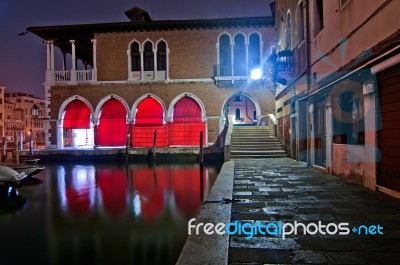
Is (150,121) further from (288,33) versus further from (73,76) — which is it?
(288,33)

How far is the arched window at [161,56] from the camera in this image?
69.0ft

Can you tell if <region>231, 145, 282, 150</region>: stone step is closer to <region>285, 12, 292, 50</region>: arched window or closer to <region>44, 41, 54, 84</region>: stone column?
<region>285, 12, 292, 50</region>: arched window

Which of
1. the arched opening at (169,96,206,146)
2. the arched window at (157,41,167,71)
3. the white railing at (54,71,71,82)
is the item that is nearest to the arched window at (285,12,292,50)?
the arched opening at (169,96,206,146)

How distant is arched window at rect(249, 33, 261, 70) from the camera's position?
20.3 metres

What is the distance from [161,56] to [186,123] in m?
4.85

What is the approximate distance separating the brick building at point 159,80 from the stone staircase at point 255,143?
4.03 meters

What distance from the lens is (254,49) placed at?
67.1ft

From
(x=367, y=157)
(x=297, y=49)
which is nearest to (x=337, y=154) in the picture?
(x=367, y=157)

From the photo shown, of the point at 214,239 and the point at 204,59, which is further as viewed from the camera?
the point at 204,59

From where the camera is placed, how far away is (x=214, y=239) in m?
3.38

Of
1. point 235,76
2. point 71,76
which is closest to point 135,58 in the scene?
point 71,76

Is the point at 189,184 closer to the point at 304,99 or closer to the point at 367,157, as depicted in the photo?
the point at 304,99

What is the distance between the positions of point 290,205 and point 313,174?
3622 mm

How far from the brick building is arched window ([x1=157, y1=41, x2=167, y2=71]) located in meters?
0.06
